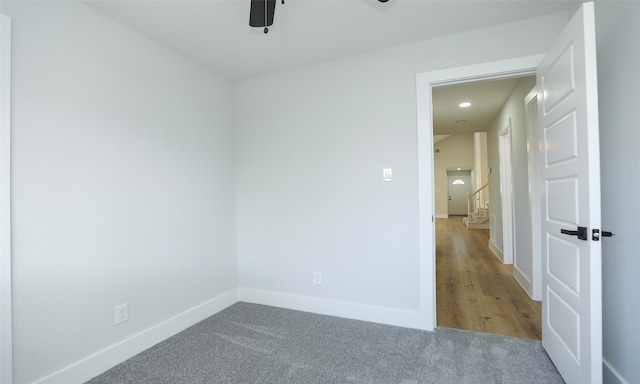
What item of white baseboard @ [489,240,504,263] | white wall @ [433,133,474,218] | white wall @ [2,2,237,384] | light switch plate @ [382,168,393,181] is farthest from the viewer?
white wall @ [433,133,474,218]

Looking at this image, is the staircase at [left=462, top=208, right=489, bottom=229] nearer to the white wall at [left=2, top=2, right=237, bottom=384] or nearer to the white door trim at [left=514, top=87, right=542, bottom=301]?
the white door trim at [left=514, top=87, right=542, bottom=301]

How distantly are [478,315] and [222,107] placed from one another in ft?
10.3

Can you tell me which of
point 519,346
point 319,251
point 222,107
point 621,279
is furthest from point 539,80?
point 222,107

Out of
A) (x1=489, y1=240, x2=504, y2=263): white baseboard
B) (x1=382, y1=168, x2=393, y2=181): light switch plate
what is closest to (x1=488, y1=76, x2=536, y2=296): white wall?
(x1=489, y1=240, x2=504, y2=263): white baseboard

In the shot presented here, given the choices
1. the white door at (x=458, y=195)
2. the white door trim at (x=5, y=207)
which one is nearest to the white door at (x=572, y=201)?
the white door trim at (x=5, y=207)

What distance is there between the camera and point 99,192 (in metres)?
1.89

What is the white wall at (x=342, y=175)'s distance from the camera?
2367mm

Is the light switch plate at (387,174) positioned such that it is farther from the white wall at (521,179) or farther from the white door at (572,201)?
the white wall at (521,179)

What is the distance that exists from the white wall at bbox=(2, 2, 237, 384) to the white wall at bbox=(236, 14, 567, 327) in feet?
1.74

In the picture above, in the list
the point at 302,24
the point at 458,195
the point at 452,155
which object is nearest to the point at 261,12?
the point at 302,24

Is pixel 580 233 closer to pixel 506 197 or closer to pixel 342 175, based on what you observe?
pixel 342 175

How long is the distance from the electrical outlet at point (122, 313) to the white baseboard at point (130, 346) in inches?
5.7

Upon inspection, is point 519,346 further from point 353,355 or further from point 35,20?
point 35,20

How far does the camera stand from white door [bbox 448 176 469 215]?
43.3ft
